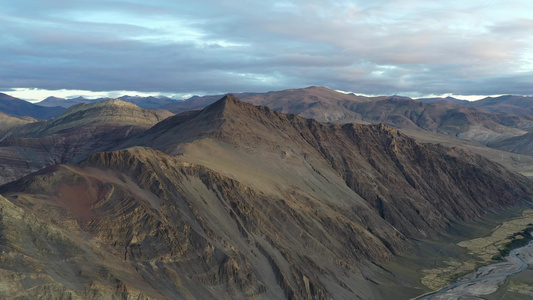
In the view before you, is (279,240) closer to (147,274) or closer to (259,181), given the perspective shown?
(259,181)

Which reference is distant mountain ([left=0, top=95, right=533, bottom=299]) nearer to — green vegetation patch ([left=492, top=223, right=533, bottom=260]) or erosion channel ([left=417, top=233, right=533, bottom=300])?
erosion channel ([left=417, top=233, right=533, bottom=300])

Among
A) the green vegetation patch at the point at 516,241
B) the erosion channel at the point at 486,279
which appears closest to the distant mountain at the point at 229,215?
the erosion channel at the point at 486,279

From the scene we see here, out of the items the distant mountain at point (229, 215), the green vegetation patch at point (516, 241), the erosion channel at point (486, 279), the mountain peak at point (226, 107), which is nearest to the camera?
the distant mountain at point (229, 215)

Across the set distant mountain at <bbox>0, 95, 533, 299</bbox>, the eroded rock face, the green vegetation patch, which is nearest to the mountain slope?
distant mountain at <bbox>0, 95, 533, 299</bbox>

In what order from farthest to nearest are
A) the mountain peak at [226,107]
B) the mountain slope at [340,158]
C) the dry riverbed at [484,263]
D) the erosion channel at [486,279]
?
the mountain peak at [226,107]
the mountain slope at [340,158]
the dry riverbed at [484,263]
the erosion channel at [486,279]

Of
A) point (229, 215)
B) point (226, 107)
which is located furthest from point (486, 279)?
point (226, 107)

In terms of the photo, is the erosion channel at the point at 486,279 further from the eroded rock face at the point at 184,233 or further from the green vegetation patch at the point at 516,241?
the eroded rock face at the point at 184,233

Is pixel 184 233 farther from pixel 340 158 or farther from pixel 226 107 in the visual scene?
pixel 340 158

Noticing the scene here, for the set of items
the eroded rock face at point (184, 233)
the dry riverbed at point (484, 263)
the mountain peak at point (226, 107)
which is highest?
the mountain peak at point (226, 107)

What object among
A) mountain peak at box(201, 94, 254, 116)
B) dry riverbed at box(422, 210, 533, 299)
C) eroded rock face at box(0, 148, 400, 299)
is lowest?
dry riverbed at box(422, 210, 533, 299)
